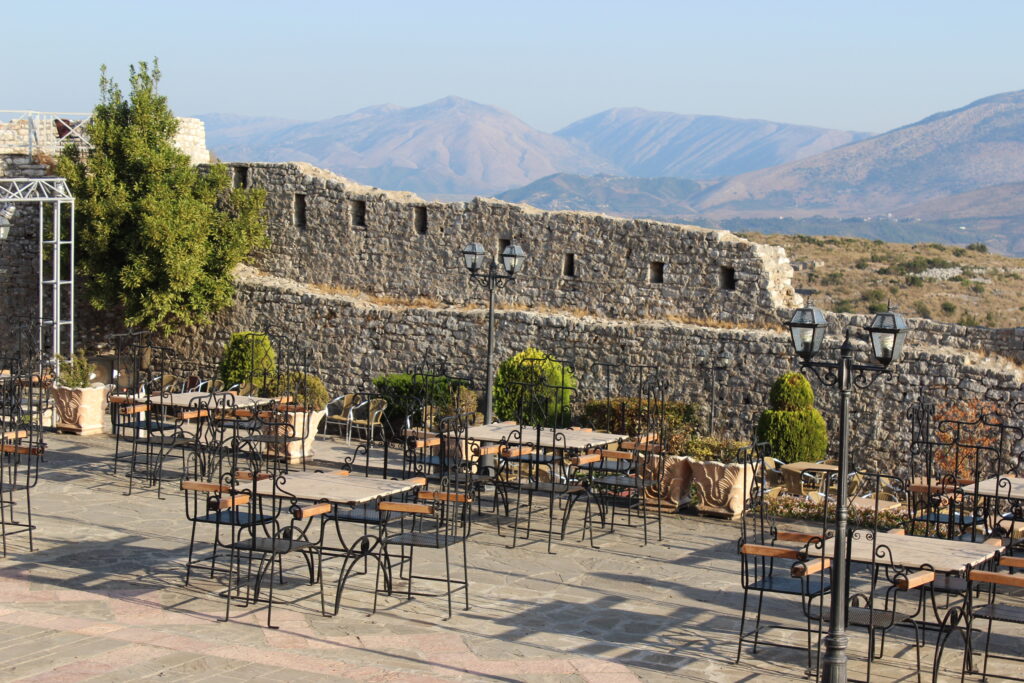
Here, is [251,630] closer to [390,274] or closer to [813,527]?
[813,527]

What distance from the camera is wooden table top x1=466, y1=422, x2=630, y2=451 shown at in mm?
12375

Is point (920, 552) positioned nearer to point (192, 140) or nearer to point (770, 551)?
point (770, 551)

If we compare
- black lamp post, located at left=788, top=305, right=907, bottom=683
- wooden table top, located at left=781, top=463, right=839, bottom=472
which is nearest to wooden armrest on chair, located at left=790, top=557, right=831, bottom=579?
black lamp post, located at left=788, top=305, right=907, bottom=683

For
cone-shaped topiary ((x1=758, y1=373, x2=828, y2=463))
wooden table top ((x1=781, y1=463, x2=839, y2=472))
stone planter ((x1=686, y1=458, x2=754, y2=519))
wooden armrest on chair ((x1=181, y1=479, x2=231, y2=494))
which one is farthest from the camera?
cone-shaped topiary ((x1=758, y1=373, x2=828, y2=463))

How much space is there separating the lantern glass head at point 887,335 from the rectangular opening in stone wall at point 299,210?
53.7 ft

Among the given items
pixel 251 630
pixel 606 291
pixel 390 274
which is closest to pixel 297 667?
pixel 251 630

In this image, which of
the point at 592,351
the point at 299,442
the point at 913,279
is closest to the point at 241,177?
the point at 592,351

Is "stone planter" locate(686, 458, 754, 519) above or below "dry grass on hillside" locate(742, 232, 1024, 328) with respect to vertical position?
below

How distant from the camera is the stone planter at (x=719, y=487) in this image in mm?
12992

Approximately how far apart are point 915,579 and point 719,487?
17.5ft

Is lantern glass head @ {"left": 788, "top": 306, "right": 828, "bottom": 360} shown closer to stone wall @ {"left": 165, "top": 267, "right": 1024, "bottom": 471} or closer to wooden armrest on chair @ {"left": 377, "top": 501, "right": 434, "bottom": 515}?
wooden armrest on chair @ {"left": 377, "top": 501, "right": 434, "bottom": 515}

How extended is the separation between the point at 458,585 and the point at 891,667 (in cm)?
350

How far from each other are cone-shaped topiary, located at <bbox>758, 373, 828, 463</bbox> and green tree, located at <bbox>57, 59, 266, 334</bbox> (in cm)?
1046

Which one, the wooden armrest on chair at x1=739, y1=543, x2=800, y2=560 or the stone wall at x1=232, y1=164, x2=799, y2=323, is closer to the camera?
the wooden armrest on chair at x1=739, y1=543, x2=800, y2=560
